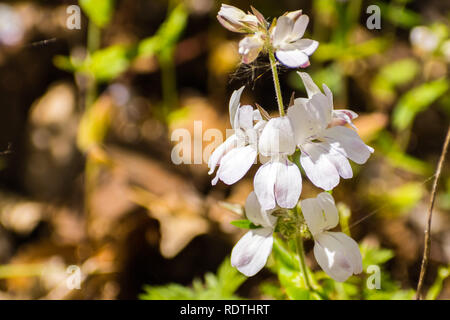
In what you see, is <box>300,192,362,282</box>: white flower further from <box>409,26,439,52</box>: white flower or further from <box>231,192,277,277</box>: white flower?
<box>409,26,439,52</box>: white flower

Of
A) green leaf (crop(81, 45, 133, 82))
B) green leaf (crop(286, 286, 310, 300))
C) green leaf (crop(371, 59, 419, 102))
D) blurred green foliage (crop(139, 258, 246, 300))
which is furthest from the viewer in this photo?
green leaf (crop(371, 59, 419, 102))

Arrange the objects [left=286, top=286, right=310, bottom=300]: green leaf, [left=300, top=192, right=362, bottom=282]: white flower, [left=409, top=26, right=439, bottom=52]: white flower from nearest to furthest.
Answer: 1. [left=300, top=192, right=362, bottom=282]: white flower
2. [left=286, top=286, right=310, bottom=300]: green leaf
3. [left=409, top=26, right=439, bottom=52]: white flower

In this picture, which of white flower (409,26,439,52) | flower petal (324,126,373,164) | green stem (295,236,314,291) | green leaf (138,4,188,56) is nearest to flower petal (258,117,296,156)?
flower petal (324,126,373,164)

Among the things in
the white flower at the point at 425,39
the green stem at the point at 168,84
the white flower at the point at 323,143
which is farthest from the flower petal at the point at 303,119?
the green stem at the point at 168,84

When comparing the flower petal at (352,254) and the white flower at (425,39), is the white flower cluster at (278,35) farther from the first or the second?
the white flower at (425,39)

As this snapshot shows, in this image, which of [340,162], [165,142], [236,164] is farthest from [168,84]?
[340,162]

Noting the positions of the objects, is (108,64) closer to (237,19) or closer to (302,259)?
(237,19)

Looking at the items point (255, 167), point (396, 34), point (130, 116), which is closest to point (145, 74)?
point (130, 116)
